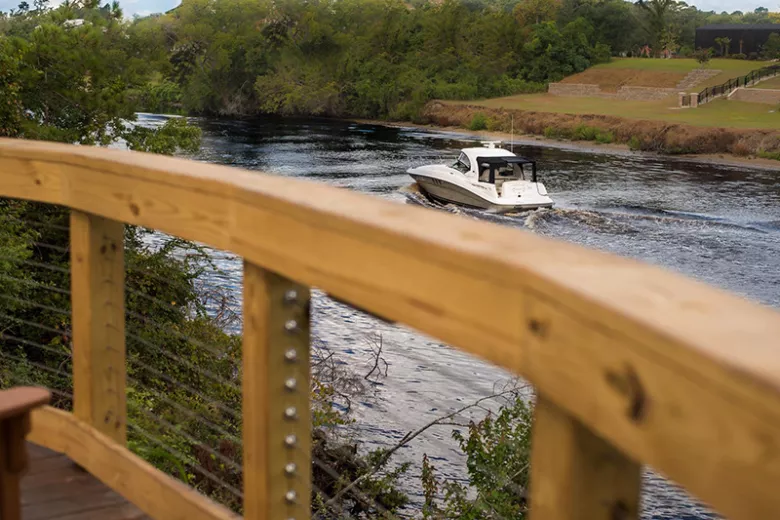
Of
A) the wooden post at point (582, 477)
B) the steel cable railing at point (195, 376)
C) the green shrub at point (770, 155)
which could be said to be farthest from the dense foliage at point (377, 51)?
the wooden post at point (582, 477)

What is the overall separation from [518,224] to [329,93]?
43.9 m

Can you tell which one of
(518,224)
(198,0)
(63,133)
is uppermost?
(198,0)

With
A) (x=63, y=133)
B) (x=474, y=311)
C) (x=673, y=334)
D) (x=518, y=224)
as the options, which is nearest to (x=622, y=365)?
(x=673, y=334)

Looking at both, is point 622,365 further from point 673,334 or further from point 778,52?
point 778,52

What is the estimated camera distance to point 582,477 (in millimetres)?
1112

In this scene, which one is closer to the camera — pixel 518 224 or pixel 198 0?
pixel 518 224

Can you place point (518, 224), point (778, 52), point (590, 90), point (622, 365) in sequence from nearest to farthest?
point (622, 365), point (518, 224), point (590, 90), point (778, 52)

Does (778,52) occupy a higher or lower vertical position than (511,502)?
higher

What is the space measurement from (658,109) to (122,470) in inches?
2157

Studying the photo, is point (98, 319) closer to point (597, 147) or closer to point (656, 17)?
point (597, 147)

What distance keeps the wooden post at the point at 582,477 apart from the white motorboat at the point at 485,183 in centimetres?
2622

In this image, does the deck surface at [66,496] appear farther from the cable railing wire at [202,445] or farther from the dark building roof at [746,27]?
the dark building roof at [746,27]

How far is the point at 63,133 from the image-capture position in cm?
1577

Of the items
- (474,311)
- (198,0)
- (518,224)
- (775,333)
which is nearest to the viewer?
(775,333)
